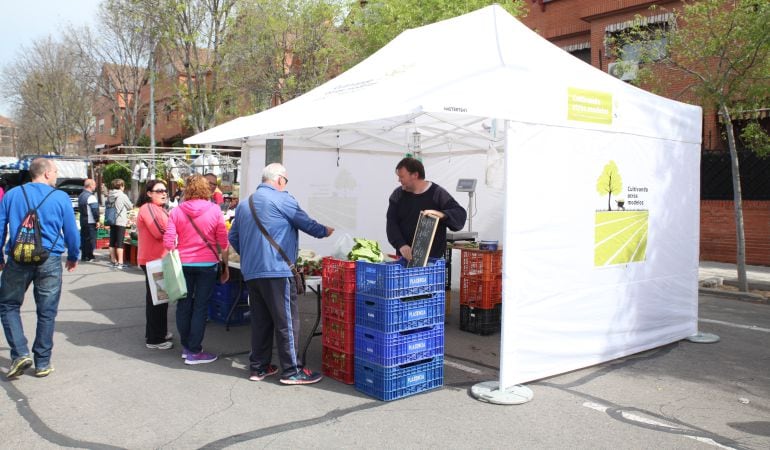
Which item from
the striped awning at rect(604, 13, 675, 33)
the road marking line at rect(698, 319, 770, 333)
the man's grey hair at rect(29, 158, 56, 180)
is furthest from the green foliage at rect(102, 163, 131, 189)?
the road marking line at rect(698, 319, 770, 333)

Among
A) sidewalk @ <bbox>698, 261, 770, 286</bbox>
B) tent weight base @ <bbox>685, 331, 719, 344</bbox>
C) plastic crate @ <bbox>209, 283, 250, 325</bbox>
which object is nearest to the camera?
tent weight base @ <bbox>685, 331, 719, 344</bbox>

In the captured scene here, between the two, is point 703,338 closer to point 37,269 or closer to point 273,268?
point 273,268

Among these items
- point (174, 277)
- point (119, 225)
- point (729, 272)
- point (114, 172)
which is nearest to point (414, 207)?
point (174, 277)

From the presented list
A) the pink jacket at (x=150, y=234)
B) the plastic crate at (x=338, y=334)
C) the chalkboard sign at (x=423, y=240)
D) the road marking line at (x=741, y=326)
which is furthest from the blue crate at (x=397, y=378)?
the road marking line at (x=741, y=326)

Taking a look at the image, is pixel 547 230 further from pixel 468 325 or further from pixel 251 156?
pixel 251 156

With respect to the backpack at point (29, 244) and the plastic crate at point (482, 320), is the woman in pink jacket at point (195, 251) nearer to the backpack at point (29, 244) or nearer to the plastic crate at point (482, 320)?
the backpack at point (29, 244)

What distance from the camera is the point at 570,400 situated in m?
5.02

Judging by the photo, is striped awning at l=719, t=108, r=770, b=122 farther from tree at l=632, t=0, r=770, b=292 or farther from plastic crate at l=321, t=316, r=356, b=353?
plastic crate at l=321, t=316, r=356, b=353

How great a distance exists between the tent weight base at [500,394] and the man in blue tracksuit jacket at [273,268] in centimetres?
142

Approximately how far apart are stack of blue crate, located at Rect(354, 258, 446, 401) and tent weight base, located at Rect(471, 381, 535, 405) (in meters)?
0.38

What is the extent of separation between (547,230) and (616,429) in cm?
168

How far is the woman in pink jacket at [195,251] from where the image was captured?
591 centimetres

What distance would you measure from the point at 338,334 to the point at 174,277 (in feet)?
5.60

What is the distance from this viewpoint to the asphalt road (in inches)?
166
